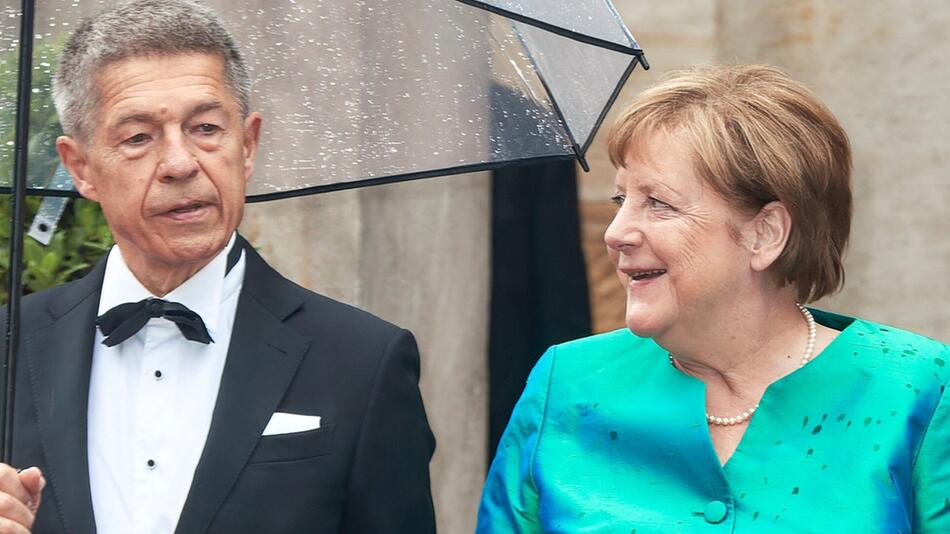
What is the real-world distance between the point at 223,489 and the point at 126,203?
0.55 meters

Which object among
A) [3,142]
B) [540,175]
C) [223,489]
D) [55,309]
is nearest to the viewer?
[223,489]

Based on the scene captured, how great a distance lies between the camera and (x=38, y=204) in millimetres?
4070

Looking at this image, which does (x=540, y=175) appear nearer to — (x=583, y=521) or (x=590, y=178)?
(x=590, y=178)

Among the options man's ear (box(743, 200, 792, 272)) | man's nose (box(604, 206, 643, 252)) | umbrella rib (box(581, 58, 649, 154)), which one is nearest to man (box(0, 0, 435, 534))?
man's nose (box(604, 206, 643, 252))

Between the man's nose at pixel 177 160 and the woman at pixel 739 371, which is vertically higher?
the man's nose at pixel 177 160

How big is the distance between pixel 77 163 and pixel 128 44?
0.85ft

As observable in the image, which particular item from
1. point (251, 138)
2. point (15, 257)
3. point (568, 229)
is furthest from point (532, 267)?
point (15, 257)

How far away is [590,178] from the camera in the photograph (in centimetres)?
529

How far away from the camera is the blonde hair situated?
9.84ft

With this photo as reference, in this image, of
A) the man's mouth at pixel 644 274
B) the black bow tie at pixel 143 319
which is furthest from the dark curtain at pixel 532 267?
the black bow tie at pixel 143 319

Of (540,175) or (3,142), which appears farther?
(540,175)

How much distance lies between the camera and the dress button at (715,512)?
9.76ft

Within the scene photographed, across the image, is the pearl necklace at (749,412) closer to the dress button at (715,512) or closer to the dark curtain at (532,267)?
the dress button at (715,512)

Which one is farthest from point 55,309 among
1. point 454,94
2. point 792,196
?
point 792,196
